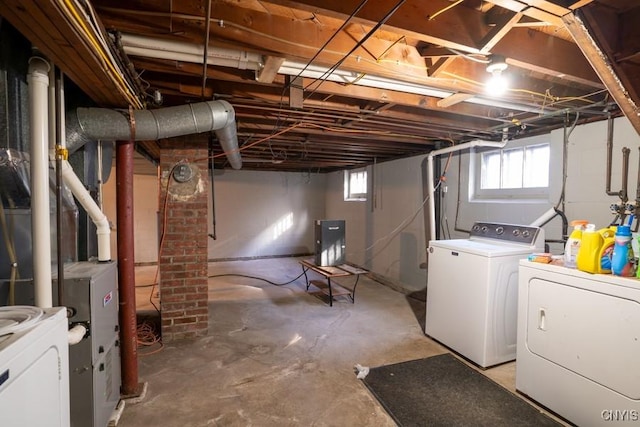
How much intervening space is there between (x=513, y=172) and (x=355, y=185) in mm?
3400

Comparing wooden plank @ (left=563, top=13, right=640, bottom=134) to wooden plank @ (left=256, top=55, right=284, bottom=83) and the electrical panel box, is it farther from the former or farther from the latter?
the electrical panel box

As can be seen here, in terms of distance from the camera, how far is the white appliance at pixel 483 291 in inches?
95.7

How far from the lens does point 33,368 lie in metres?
0.87

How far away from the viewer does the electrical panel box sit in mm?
4133

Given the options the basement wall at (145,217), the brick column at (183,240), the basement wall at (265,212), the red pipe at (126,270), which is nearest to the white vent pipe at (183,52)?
the red pipe at (126,270)

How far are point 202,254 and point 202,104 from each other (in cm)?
150

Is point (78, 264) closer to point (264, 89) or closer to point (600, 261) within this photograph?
point (264, 89)

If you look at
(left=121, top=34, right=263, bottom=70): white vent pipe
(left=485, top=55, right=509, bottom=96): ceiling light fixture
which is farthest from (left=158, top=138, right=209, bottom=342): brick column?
(left=485, top=55, right=509, bottom=96): ceiling light fixture

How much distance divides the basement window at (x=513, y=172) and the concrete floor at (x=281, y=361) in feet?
5.29

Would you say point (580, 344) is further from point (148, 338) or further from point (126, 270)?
point (148, 338)

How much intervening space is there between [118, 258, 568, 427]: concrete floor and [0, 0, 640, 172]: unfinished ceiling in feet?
6.28

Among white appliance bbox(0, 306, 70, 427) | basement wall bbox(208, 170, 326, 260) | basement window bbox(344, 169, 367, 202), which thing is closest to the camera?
white appliance bbox(0, 306, 70, 427)

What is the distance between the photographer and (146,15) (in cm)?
133

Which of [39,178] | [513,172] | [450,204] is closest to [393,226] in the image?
[450,204]
